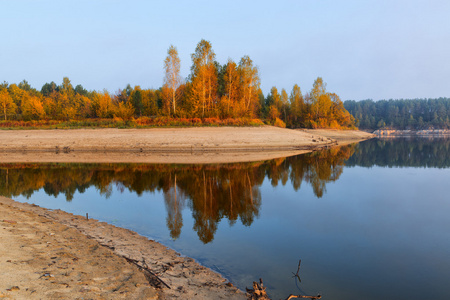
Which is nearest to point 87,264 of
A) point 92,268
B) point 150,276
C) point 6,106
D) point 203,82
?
point 92,268

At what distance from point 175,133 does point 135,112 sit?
1663 cm

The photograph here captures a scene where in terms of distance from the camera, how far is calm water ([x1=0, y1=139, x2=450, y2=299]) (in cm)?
544

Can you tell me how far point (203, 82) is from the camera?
39969 mm

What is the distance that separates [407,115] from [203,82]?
433ft

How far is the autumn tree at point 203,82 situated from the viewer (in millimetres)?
40656

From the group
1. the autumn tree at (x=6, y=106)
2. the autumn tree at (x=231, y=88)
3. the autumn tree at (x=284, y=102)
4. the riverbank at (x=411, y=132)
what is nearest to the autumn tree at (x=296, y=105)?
the autumn tree at (x=284, y=102)

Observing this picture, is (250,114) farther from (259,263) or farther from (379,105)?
(379,105)

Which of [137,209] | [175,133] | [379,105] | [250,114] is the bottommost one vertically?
[137,209]

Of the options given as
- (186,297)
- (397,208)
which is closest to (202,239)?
(186,297)

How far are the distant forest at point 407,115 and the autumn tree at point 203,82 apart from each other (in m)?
96.9

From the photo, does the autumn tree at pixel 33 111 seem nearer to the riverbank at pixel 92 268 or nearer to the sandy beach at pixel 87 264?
the sandy beach at pixel 87 264

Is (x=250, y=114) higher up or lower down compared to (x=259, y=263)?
higher up

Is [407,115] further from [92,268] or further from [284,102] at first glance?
[92,268]

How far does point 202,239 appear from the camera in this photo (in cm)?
732
